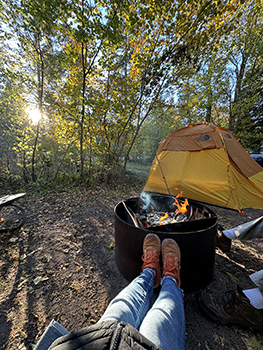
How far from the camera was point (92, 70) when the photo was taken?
4.55 m

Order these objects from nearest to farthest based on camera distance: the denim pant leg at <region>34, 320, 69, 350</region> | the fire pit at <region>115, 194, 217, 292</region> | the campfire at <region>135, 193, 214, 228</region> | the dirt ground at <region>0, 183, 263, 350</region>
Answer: the denim pant leg at <region>34, 320, 69, 350</region>, the dirt ground at <region>0, 183, 263, 350</region>, the fire pit at <region>115, 194, 217, 292</region>, the campfire at <region>135, 193, 214, 228</region>

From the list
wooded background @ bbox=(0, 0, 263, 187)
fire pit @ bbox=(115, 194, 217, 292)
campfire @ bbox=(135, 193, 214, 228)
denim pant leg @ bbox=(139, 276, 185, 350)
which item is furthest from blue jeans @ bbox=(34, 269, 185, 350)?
wooded background @ bbox=(0, 0, 263, 187)

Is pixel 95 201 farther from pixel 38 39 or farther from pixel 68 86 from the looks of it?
pixel 38 39

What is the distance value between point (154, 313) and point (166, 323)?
97mm

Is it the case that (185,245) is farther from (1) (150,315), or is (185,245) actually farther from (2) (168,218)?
(2) (168,218)

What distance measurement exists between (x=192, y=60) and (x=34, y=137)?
623 centimetres

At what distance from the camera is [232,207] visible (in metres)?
3.56

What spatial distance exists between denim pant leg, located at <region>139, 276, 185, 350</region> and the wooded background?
4.69m

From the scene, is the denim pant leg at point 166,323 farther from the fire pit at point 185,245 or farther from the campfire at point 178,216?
the campfire at point 178,216

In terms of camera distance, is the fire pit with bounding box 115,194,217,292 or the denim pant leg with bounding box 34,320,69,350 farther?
the fire pit with bounding box 115,194,217,292

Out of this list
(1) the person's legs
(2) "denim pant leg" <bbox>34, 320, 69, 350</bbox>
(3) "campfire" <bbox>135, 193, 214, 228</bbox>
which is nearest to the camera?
(2) "denim pant leg" <bbox>34, 320, 69, 350</bbox>

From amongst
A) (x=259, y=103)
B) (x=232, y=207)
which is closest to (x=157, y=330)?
(x=232, y=207)

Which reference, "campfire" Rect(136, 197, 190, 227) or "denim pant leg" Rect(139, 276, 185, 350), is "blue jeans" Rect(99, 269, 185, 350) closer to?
"denim pant leg" Rect(139, 276, 185, 350)

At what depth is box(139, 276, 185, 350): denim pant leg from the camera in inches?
37.3
